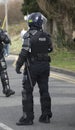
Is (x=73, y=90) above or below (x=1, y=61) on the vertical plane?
below

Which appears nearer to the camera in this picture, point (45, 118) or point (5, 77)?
point (45, 118)

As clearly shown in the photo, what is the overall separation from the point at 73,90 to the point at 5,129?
5.76 meters

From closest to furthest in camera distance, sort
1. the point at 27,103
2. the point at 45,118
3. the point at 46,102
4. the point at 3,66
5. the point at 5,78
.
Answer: the point at 27,103
the point at 46,102
the point at 45,118
the point at 3,66
the point at 5,78

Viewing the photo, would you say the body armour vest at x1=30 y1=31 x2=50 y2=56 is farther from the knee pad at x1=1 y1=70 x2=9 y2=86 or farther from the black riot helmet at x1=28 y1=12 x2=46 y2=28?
the knee pad at x1=1 y1=70 x2=9 y2=86

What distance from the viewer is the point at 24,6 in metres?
37.2

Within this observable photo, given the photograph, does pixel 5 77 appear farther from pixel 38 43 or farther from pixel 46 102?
pixel 38 43

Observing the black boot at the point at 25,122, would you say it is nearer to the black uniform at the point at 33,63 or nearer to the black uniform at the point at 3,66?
the black uniform at the point at 33,63

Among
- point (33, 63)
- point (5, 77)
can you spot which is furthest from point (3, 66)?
point (33, 63)

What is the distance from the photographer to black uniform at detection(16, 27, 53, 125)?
30.6ft

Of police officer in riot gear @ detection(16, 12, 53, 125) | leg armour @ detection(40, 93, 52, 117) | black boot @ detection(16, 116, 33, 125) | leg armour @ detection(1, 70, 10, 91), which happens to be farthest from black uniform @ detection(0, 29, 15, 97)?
black boot @ detection(16, 116, 33, 125)

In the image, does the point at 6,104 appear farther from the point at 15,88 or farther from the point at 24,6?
the point at 24,6

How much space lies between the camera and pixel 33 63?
9406 millimetres

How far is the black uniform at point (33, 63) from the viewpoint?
9.32 m

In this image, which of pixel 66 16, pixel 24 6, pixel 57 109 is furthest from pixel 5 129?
pixel 24 6
